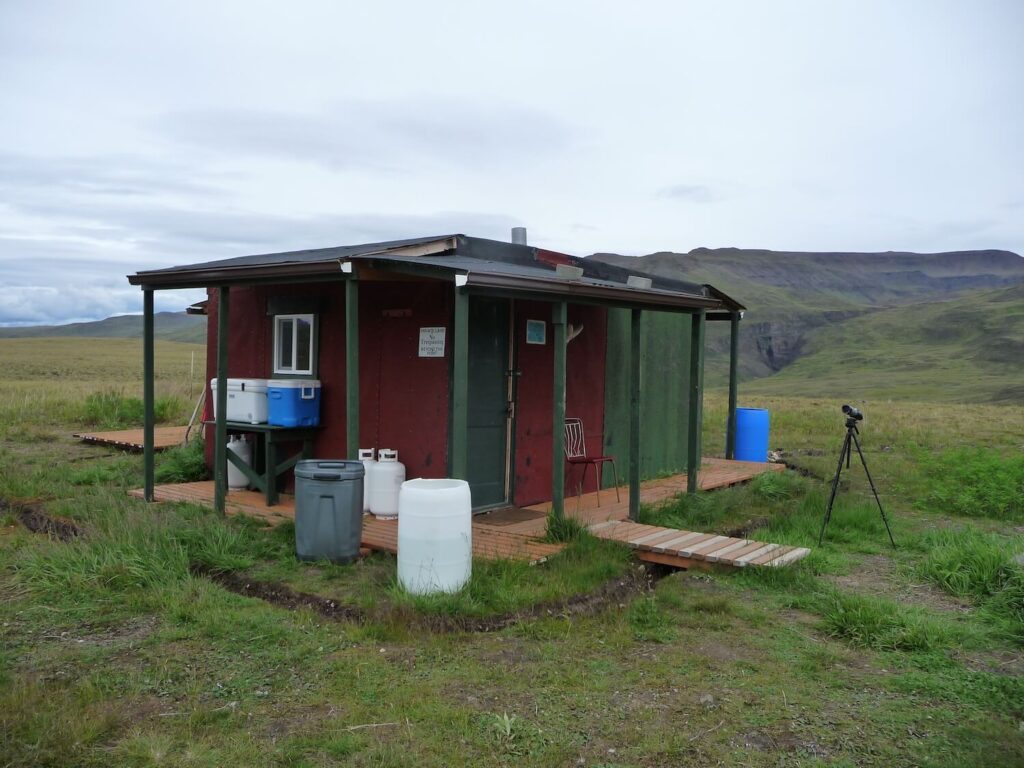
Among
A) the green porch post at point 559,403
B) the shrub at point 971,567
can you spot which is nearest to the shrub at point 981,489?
the shrub at point 971,567

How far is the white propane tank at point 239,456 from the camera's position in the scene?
28.7 feet

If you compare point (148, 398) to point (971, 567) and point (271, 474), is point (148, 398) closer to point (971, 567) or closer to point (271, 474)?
point (271, 474)

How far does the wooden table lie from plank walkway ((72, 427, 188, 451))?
176 inches

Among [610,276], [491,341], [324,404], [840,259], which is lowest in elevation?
[324,404]

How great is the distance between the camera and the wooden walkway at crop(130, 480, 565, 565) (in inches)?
248

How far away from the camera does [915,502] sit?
31.3ft

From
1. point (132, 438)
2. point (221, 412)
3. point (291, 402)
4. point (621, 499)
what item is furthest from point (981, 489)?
point (132, 438)

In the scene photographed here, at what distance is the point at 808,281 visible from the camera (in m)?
185

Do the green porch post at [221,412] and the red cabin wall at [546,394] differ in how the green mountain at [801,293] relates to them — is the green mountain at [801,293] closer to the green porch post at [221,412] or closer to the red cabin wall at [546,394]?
the red cabin wall at [546,394]

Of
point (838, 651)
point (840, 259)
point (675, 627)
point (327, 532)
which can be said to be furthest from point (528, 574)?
point (840, 259)

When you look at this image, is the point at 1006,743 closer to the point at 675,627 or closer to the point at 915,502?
the point at 675,627

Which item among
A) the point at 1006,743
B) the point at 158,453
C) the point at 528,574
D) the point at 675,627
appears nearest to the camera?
the point at 1006,743

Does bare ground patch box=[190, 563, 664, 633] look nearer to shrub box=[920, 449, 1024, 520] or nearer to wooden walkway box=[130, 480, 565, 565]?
wooden walkway box=[130, 480, 565, 565]

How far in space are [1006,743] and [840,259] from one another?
212m
